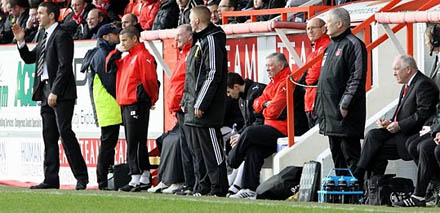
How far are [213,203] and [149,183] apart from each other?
3.62 metres

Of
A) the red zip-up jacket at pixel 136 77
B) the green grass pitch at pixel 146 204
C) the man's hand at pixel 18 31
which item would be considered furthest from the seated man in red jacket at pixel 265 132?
the man's hand at pixel 18 31

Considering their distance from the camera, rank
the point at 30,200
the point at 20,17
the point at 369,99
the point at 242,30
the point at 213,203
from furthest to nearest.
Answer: the point at 20,17, the point at 242,30, the point at 369,99, the point at 30,200, the point at 213,203

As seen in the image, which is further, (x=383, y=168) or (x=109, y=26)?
(x=109, y=26)

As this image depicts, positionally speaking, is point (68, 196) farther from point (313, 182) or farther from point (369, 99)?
point (369, 99)

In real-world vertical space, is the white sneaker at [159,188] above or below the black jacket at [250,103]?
below

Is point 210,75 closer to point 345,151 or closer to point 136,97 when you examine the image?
point 345,151

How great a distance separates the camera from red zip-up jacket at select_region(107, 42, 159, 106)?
16359mm

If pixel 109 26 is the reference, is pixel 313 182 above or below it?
below

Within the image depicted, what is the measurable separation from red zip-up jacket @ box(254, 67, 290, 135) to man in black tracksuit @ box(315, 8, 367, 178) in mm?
1584

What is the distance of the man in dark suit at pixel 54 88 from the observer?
16031 millimetres

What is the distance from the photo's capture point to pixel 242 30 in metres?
16.8

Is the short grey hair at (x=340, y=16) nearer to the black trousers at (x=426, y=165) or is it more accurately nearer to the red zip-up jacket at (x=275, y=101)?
the black trousers at (x=426, y=165)

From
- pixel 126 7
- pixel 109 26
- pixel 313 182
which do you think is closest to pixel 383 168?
pixel 313 182

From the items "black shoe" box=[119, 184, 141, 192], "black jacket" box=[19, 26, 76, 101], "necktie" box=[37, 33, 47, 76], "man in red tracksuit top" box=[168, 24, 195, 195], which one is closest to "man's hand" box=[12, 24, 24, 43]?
"necktie" box=[37, 33, 47, 76]
